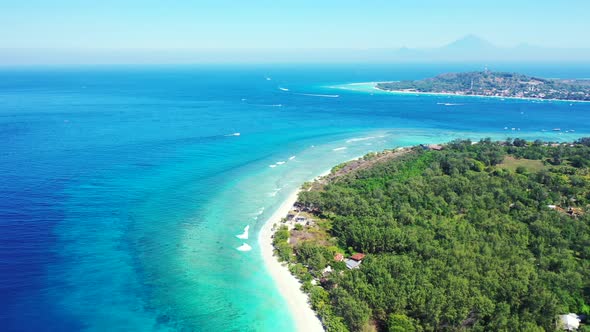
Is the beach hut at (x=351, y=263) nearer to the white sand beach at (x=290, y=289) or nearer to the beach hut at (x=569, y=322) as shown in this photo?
the white sand beach at (x=290, y=289)

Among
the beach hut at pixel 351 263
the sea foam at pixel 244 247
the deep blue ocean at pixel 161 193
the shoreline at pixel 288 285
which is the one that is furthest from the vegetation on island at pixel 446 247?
the deep blue ocean at pixel 161 193

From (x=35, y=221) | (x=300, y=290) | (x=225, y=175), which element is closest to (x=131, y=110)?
(x=225, y=175)

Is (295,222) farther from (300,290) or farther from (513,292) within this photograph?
(513,292)

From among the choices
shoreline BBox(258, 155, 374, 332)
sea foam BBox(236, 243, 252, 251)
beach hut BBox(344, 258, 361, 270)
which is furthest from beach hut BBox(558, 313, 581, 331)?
sea foam BBox(236, 243, 252, 251)

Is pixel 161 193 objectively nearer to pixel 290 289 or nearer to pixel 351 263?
pixel 290 289

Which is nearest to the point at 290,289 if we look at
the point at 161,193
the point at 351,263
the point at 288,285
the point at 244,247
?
the point at 288,285

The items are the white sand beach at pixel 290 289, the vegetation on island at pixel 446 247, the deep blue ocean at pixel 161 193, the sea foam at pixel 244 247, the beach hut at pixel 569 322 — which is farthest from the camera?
the sea foam at pixel 244 247
